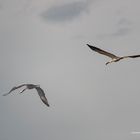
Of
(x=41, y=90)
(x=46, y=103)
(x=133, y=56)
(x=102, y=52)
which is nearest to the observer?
(x=133, y=56)

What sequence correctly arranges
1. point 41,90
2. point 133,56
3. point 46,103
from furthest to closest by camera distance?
1. point 41,90
2. point 46,103
3. point 133,56

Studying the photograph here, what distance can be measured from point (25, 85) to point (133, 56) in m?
36.7

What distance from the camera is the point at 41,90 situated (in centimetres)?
7806

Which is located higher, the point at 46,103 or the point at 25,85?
the point at 25,85

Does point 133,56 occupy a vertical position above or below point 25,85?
below

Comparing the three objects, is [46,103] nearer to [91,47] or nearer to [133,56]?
[91,47]

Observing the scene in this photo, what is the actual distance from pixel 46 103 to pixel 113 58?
18.6 metres

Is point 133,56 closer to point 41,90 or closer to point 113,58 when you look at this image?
point 113,58

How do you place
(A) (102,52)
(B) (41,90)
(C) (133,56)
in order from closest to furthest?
(C) (133,56) → (A) (102,52) → (B) (41,90)

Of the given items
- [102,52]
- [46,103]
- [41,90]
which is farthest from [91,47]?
[41,90]

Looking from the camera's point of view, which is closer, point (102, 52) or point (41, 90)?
point (102, 52)

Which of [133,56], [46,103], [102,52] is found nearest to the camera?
[133,56]

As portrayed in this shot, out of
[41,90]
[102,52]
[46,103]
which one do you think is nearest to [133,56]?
[102,52]

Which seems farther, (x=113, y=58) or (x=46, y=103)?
(x=46, y=103)
